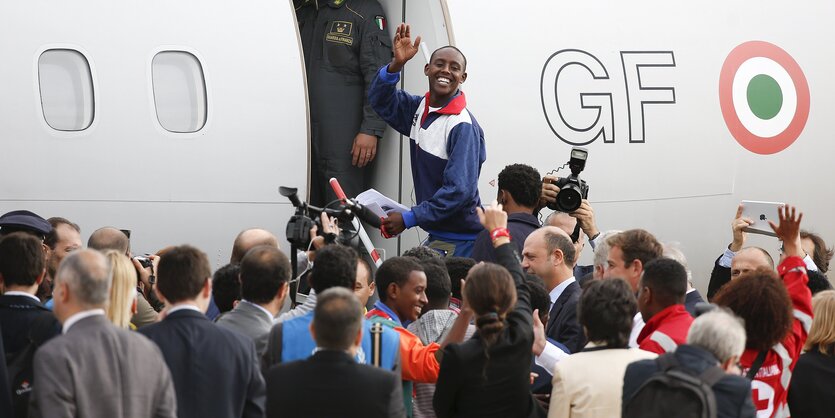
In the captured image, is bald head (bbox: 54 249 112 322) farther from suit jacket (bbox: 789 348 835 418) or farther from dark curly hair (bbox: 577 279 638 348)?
suit jacket (bbox: 789 348 835 418)

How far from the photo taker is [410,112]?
28.1 feet

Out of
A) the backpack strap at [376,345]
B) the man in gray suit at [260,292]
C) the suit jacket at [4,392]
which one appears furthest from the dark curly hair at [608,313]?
the suit jacket at [4,392]

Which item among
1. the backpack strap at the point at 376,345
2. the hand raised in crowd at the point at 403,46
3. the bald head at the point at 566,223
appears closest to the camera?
the backpack strap at the point at 376,345

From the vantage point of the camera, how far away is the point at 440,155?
8.19m

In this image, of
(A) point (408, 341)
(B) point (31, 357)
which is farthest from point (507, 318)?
(B) point (31, 357)

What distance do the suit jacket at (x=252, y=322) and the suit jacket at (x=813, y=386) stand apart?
9.29 ft

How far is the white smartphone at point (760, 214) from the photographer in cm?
916

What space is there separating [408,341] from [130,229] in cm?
358

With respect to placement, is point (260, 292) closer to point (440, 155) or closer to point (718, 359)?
point (718, 359)

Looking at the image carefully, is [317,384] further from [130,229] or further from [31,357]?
[130,229]

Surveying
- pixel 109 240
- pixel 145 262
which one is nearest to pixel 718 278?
pixel 145 262

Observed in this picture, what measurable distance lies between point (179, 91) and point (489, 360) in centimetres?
449

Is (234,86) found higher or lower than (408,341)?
higher

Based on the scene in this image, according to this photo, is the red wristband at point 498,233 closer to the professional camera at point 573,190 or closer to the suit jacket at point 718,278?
the professional camera at point 573,190
